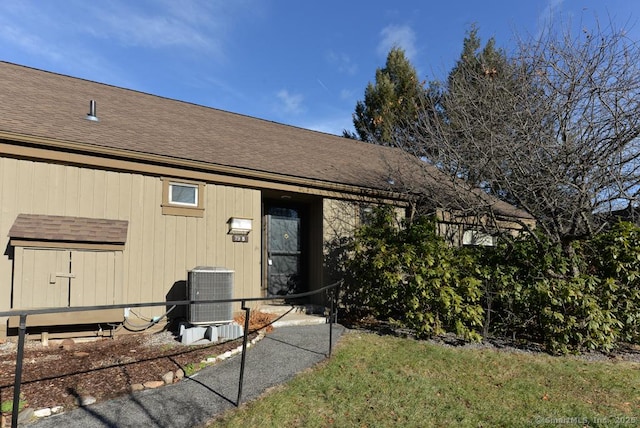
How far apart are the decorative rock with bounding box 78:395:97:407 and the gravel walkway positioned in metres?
0.08

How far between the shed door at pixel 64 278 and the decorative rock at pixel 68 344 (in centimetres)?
53

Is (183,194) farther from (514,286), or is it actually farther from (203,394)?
(514,286)

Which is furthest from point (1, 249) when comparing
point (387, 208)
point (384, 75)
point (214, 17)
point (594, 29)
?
point (384, 75)

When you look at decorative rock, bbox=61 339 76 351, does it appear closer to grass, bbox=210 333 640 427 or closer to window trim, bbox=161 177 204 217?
window trim, bbox=161 177 204 217

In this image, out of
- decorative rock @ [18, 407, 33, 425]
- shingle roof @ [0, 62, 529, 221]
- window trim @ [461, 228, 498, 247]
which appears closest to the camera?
decorative rock @ [18, 407, 33, 425]

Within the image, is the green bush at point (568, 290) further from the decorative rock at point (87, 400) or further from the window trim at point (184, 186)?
the decorative rock at point (87, 400)

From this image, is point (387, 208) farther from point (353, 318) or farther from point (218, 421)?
point (218, 421)

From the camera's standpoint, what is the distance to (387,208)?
7.79 m

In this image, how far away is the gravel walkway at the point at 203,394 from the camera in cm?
325

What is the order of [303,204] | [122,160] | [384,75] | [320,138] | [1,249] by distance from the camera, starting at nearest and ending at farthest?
[1,249], [122,160], [303,204], [320,138], [384,75]

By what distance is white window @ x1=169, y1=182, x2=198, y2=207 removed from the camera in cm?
662

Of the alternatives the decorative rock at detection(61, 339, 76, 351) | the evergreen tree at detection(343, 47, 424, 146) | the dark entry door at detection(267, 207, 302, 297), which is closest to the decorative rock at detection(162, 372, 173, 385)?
the decorative rock at detection(61, 339, 76, 351)

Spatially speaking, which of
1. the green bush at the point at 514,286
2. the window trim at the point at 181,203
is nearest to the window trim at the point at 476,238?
the green bush at the point at 514,286

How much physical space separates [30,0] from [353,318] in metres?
8.77
